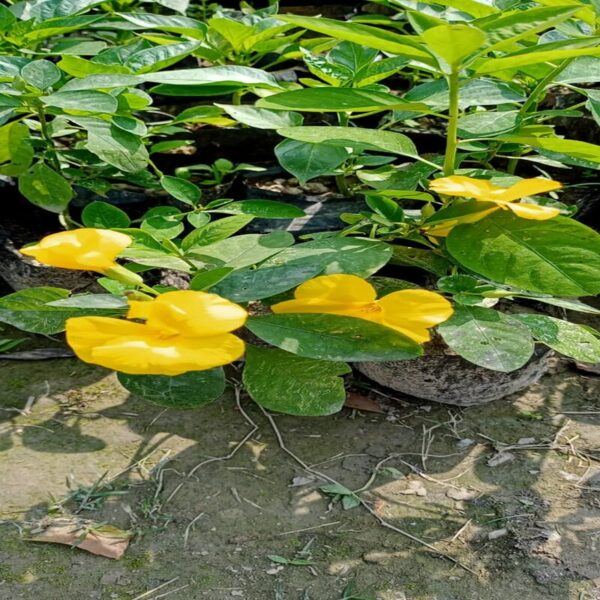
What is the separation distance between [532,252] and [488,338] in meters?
0.14

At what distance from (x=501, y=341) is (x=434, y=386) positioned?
305 mm

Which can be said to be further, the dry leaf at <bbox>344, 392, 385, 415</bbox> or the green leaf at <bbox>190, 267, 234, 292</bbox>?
the dry leaf at <bbox>344, 392, 385, 415</bbox>

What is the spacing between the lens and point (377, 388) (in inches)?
54.9

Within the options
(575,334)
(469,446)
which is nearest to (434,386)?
(469,446)

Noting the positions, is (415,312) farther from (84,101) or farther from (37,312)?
(84,101)

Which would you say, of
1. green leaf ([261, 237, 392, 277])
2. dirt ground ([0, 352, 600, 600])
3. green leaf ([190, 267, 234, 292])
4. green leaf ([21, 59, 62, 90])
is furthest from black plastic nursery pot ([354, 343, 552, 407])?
green leaf ([21, 59, 62, 90])

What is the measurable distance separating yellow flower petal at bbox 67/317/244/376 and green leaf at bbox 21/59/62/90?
24.2 inches

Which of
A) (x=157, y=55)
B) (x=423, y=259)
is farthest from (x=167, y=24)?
(x=423, y=259)

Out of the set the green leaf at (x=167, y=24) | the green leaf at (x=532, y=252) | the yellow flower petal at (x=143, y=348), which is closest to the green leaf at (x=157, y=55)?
the green leaf at (x=167, y=24)

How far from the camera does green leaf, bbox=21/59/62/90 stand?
1.20m

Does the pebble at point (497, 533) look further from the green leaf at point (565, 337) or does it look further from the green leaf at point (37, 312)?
the green leaf at point (37, 312)

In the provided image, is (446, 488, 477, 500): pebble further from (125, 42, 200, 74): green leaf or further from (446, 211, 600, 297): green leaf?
(125, 42, 200, 74): green leaf

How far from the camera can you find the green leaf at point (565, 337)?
1.07 metres

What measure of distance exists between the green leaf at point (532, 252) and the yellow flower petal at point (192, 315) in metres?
0.39
